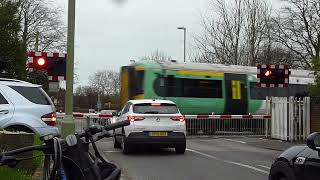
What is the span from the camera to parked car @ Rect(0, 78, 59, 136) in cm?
1229

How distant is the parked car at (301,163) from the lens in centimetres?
627

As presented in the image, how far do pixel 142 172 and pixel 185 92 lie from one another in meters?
14.0

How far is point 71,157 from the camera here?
4.49 meters

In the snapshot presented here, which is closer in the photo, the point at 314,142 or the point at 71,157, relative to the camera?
the point at 71,157

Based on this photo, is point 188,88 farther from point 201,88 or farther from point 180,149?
point 180,149

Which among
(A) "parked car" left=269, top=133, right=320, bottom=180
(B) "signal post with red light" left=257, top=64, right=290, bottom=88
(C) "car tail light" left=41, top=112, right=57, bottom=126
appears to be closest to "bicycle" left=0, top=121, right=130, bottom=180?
(A) "parked car" left=269, top=133, right=320, bottom=180

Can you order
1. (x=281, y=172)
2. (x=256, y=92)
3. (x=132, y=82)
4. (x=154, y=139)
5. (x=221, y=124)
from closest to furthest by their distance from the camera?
(x=281, y=172) → (x=154, y=139) → (x=132, y=82) → (x=221, y=124) → (x=256, y=92)

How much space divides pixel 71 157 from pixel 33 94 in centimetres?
858

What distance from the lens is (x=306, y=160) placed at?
6570 millimetres

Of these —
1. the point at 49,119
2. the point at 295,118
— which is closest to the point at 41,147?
the point at 49,119

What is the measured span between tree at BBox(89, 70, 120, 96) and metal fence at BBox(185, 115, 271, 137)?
7221cm

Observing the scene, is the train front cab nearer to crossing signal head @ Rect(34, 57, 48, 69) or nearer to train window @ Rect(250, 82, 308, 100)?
train window @ Rect(250, 82, 308, 100)

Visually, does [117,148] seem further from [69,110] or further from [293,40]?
[293,40]

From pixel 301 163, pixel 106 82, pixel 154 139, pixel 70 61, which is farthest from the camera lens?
pixel 106 82
